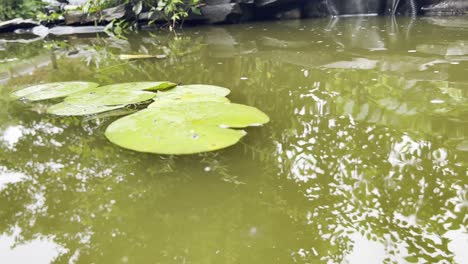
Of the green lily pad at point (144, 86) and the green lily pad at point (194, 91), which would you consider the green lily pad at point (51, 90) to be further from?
the green lily pad at point (194, 91)

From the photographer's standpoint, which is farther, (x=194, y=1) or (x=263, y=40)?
(x=194, y=1)

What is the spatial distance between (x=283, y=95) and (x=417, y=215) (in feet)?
3.87

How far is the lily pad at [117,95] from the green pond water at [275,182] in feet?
0.41

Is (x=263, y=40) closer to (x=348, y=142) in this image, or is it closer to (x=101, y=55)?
(x=101, y=55)

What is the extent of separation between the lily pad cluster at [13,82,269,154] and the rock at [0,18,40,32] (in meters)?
5.24

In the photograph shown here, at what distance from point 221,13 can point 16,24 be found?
375 cm

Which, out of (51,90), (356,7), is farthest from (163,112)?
(356,7)

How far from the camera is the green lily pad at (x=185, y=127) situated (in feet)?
4.71

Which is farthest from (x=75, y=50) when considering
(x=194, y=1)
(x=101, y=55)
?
(x=194, y=1)

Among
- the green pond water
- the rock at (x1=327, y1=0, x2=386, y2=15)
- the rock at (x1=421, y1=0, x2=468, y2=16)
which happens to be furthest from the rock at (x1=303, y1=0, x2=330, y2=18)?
the green pond water

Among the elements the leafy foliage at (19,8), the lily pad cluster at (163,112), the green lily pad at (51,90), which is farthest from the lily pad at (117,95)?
the leafy foliage at (19,8)

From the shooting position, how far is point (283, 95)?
83.7 inches

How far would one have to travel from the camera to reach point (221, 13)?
245 inches

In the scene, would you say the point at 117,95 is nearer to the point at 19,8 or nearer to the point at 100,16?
the point at 100,16
